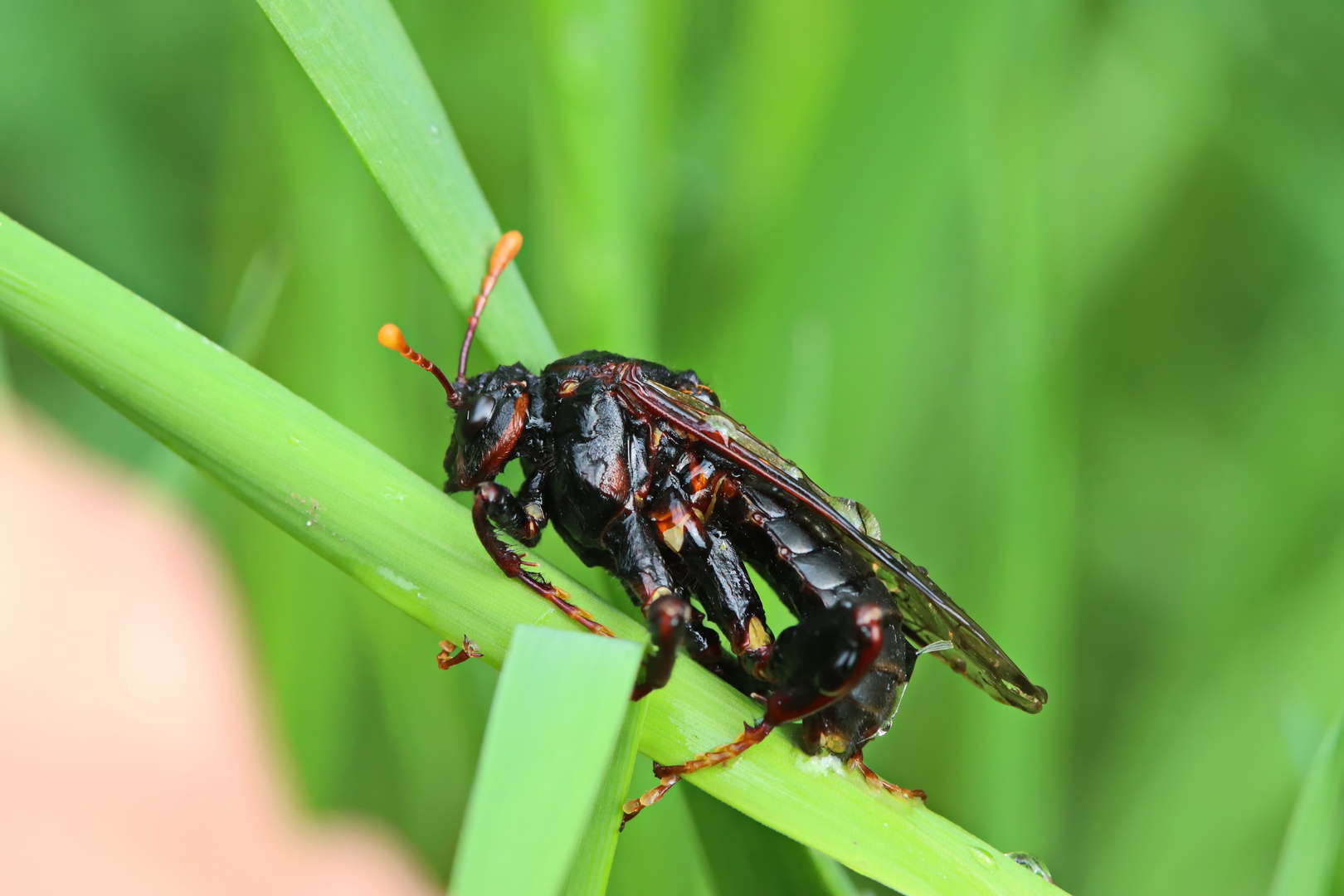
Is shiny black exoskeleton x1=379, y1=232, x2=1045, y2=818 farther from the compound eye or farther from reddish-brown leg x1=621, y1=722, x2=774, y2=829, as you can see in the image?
reddish-brown leg x1=621, y1=722, x2=774, y2=829

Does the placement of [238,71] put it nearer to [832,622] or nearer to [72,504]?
[72,504]

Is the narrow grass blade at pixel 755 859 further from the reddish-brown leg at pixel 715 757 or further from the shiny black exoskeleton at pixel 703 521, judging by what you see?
the shiny black exoskeleton at pixel 703 521

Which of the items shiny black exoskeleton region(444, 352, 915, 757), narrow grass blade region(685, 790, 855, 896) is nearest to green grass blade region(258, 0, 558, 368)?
shiny black exoskeleton region(444, 352, 915, 757)

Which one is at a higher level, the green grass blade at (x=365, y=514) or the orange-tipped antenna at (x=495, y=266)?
the orange-tipped antenna at (x=495, y=266)

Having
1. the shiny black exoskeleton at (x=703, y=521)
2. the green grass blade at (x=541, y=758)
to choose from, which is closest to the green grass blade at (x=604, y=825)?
the green grass blade at (x=541, y=758)

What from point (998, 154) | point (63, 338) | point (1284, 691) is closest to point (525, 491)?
point (63, 338)

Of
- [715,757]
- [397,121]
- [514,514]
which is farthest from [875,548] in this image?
[397,121]
